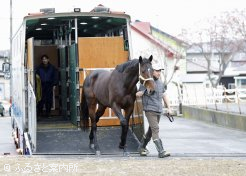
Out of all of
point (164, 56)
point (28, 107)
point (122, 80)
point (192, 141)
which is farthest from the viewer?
point (164, 56)

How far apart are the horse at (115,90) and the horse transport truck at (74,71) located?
0.55m

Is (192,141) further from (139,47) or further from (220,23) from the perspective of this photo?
(139,47)

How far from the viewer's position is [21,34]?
44.0 feet

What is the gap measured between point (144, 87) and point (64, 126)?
3765 millimetres

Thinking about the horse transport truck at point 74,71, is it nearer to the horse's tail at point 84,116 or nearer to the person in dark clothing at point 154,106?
the horse's tail at point 84,116

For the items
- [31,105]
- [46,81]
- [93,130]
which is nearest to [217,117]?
[46,81]

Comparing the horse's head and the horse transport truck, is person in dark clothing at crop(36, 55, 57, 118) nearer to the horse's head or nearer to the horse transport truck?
the horse transport truck

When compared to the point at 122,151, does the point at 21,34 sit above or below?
above

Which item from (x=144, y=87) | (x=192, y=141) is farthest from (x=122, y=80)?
(x=192, y=141)

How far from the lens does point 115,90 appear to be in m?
12.1

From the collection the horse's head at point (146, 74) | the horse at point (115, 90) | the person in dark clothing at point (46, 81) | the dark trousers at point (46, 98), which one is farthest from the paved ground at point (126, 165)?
the dark trousers at point (46, 98)

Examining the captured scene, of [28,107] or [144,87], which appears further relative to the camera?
[28,107]

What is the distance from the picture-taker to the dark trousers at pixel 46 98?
16.4 meters

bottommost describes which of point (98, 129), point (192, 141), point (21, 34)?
point (192, 141)
